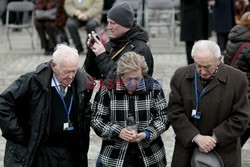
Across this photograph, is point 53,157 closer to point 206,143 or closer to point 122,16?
point 206,143

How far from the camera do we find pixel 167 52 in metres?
14.1

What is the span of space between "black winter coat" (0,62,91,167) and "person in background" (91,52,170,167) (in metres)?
0.20

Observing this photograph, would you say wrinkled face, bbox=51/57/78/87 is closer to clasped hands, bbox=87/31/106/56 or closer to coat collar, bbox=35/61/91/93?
coat collar, bbox=35/61/91/93

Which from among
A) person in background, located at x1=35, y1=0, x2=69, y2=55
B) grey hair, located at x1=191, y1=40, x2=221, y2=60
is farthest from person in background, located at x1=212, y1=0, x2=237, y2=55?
grey hair, located at x1=191, y1=40, x2=221, y2=60

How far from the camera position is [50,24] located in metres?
14.1

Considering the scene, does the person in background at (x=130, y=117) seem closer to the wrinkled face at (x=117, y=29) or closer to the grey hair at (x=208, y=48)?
the grey hair at (x=208, y=48)

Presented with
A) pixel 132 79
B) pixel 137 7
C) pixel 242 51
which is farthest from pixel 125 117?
pixel 137 7

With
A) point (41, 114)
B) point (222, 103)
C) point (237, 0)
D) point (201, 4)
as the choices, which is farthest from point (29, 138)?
point (237, 0)

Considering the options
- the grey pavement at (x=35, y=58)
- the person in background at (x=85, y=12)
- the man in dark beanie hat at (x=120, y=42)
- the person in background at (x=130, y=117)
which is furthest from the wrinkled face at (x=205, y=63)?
the person in background at (x=85, y=12)

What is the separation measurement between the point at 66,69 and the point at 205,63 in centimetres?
108

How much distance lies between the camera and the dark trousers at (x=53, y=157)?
15.9ft

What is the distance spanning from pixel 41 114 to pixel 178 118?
1.11m

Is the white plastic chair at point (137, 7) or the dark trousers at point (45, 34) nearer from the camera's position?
the dark trousers at point (45, 34)

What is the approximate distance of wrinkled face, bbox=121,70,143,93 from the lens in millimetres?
4719
